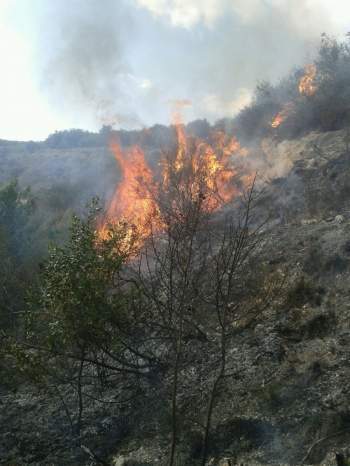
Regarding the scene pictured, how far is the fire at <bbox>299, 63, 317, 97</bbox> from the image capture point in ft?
109

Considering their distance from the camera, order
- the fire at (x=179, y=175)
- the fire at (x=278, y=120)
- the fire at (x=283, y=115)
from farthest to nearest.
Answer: the fire at (x=278, y=120)
the fire at (x=283, y=115)
the fire at (x=179, y=175)

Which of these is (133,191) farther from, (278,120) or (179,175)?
(278,120)

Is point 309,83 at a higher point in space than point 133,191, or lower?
higher

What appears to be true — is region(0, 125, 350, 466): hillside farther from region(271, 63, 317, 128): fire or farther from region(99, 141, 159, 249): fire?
region(271, 63, 317, 128): fire

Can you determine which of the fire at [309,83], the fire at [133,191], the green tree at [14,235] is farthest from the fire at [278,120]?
the green tree at [14,235]

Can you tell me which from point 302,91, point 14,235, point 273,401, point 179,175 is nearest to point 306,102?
point 302,91

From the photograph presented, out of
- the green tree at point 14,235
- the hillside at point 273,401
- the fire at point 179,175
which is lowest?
the hillside at point 273,401

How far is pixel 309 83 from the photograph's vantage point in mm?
34375

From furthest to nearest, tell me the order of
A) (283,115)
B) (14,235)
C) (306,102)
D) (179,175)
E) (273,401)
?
(283,115), (306,102), (179,175), (14,235), (273,401)

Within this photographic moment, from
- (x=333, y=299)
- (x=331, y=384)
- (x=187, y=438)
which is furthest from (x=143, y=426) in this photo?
(x=333, y=299)

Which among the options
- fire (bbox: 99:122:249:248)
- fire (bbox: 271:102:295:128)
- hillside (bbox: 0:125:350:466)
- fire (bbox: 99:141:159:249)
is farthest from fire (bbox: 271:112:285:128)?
hillside (bbox: 0:125:350:466)

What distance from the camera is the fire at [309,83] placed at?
33109 mm

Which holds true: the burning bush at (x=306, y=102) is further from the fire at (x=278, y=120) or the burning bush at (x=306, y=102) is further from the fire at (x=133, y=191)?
the fire at (x=133, y=191)

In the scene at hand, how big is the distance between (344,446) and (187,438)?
343 centimetres
